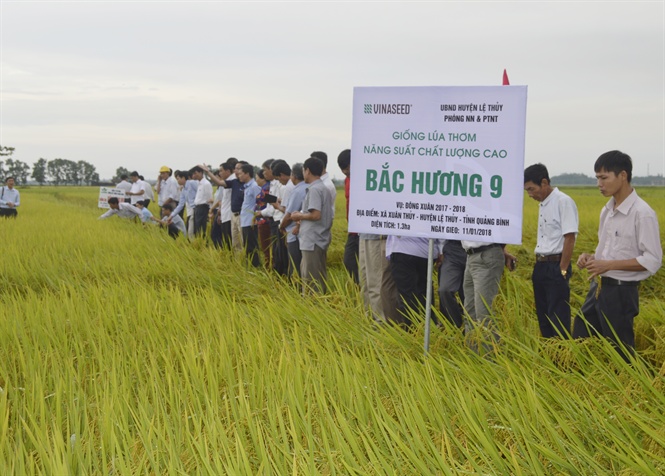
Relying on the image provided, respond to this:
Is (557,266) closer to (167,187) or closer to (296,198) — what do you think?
(296,198)

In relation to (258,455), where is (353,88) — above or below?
above

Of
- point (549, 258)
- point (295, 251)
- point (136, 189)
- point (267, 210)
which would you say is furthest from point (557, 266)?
point (136, 189)

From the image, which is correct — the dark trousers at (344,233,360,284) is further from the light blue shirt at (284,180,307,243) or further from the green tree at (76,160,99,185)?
the green tree at (76,160,99,185)

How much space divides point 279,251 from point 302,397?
584 centimetres

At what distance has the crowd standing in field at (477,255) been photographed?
4285 millimetres

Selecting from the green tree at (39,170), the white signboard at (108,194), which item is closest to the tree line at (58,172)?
the green tree at (39,170)

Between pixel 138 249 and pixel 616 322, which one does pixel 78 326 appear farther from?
pixel 138 249

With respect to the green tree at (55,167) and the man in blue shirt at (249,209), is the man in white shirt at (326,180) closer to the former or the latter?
the man in blue shirt at (249,209)

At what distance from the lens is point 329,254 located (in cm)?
1105

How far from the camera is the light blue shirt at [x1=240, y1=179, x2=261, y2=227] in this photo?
32.1 feet

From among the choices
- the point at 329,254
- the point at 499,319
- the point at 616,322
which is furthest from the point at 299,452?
the point at 329,254

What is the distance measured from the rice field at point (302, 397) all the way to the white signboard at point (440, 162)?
2.13 ft

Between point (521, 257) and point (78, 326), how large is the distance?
723 cm

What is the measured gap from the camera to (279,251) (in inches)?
355
